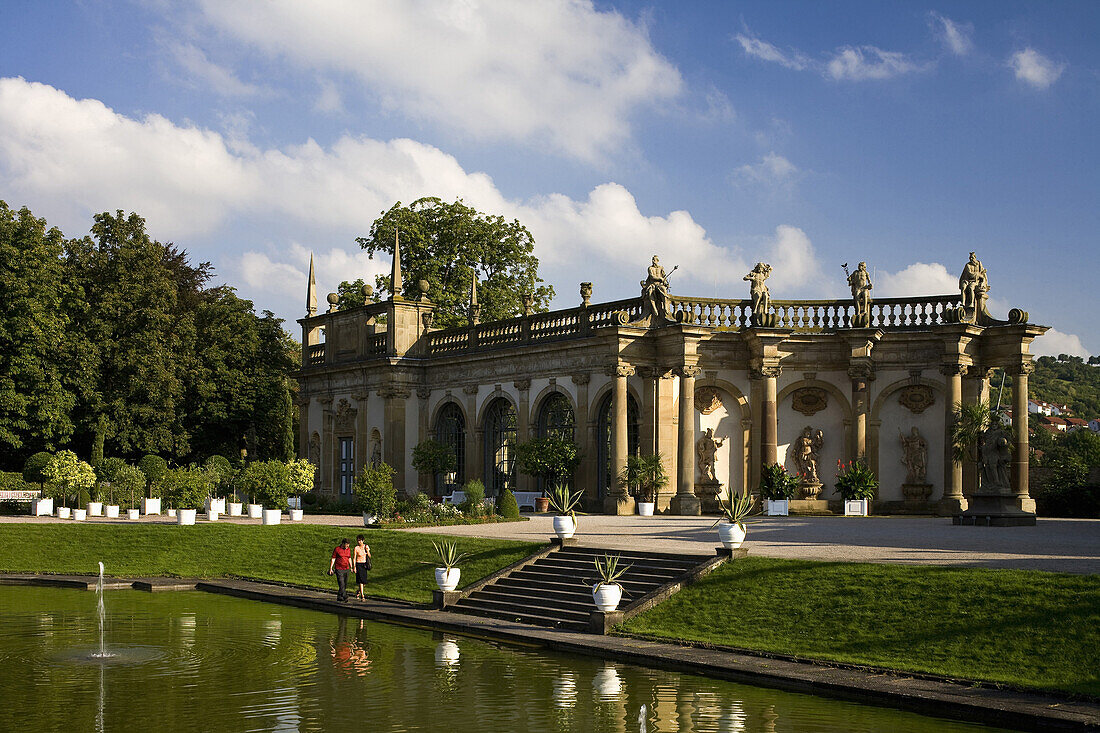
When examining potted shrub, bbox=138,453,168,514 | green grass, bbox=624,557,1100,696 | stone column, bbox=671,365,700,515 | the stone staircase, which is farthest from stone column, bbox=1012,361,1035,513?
potted shrub, bbox=138,453,168,514

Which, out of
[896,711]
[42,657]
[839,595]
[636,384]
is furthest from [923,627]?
[636,384]

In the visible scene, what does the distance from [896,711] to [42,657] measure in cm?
1179

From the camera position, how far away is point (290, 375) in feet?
163

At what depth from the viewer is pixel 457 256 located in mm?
51094

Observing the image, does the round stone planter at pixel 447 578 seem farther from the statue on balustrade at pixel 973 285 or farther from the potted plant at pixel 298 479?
the statue on balustrade at pixel 973 285

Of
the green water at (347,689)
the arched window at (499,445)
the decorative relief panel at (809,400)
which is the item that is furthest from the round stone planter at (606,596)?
the arched window at (499,445)

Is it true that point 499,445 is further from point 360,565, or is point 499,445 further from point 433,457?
point 360,565

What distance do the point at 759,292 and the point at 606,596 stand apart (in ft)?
57.1

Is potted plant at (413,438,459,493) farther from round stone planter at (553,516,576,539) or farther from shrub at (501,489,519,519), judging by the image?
round stone planter at (553,516,576,539)

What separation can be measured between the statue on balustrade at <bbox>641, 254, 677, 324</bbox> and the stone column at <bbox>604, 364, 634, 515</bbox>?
194 cm

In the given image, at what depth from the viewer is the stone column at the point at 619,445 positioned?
1281 inches

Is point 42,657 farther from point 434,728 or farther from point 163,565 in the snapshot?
point 163,565

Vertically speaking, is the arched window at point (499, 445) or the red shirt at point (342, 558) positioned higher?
the arched window at point (499, 445)

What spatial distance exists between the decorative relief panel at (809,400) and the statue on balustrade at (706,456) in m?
2.81
